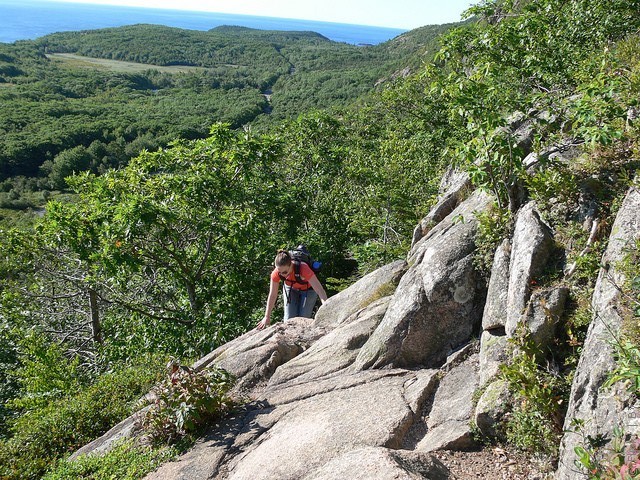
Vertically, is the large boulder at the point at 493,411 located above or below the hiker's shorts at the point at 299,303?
above

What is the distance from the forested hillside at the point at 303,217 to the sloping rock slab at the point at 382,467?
907 mm

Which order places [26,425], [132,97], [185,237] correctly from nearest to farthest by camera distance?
1. [26,425]
2. [185,237]
3. [132,97]

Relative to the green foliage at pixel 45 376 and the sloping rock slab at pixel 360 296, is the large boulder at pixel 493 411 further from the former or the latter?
the green foliage at pixel 45 376

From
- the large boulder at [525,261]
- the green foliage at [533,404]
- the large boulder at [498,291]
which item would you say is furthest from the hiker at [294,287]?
the green foliage at [533,404]

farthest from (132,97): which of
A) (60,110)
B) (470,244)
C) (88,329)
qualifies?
(470,244)

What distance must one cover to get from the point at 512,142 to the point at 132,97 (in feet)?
572

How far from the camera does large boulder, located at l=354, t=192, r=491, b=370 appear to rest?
21.3 ft

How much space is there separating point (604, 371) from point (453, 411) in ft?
6.41

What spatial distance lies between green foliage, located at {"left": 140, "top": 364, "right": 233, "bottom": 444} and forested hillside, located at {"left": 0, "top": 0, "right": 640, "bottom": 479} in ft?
0.18

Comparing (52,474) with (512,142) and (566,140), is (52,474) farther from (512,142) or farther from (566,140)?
(566,140)

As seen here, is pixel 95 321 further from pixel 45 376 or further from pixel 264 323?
pixel 264 323

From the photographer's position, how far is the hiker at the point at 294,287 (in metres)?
8.92

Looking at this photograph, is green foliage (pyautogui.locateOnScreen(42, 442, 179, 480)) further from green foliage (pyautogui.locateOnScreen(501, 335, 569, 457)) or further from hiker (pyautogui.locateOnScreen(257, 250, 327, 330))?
green foliage (pyautogui.locateOnScreen(501, 335, 569, 457))

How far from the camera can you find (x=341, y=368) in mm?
7172
